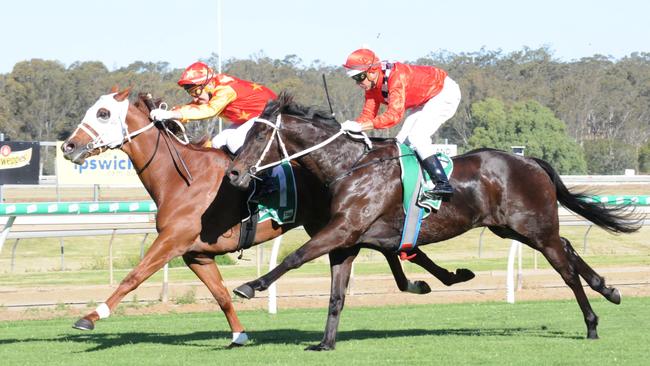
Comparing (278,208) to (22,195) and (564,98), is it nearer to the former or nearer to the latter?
(22,195)

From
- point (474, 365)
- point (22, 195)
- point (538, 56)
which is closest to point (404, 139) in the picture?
point (474, 365)

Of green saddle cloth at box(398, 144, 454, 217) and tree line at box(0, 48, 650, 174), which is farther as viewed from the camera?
tree line at box(0, 48, 650, 174)

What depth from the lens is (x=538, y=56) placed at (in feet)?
284

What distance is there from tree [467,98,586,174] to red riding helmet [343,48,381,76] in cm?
4034

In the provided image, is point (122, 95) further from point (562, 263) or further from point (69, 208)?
point (562, 263)

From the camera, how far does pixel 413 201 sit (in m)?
8.17

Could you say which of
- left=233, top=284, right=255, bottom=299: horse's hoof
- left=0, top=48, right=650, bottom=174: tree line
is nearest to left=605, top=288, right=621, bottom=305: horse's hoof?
left=233, top=284, right=255, bottom=299: horse's hoof

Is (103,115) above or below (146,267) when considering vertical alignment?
above

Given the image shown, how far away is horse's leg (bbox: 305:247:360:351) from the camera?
7.93 m

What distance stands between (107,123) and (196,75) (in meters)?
0.87

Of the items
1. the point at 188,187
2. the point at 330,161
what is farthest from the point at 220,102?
the point at 330,161

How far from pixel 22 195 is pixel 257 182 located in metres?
27.5

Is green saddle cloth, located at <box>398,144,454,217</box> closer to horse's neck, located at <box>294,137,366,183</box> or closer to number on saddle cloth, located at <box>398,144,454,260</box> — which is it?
number on saddle cloth, located at <box>398,144,454,260</box>

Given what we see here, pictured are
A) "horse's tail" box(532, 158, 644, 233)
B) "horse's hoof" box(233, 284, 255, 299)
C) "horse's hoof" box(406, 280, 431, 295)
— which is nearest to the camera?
"horse's hoof" box(233, 284, 255, 299)
